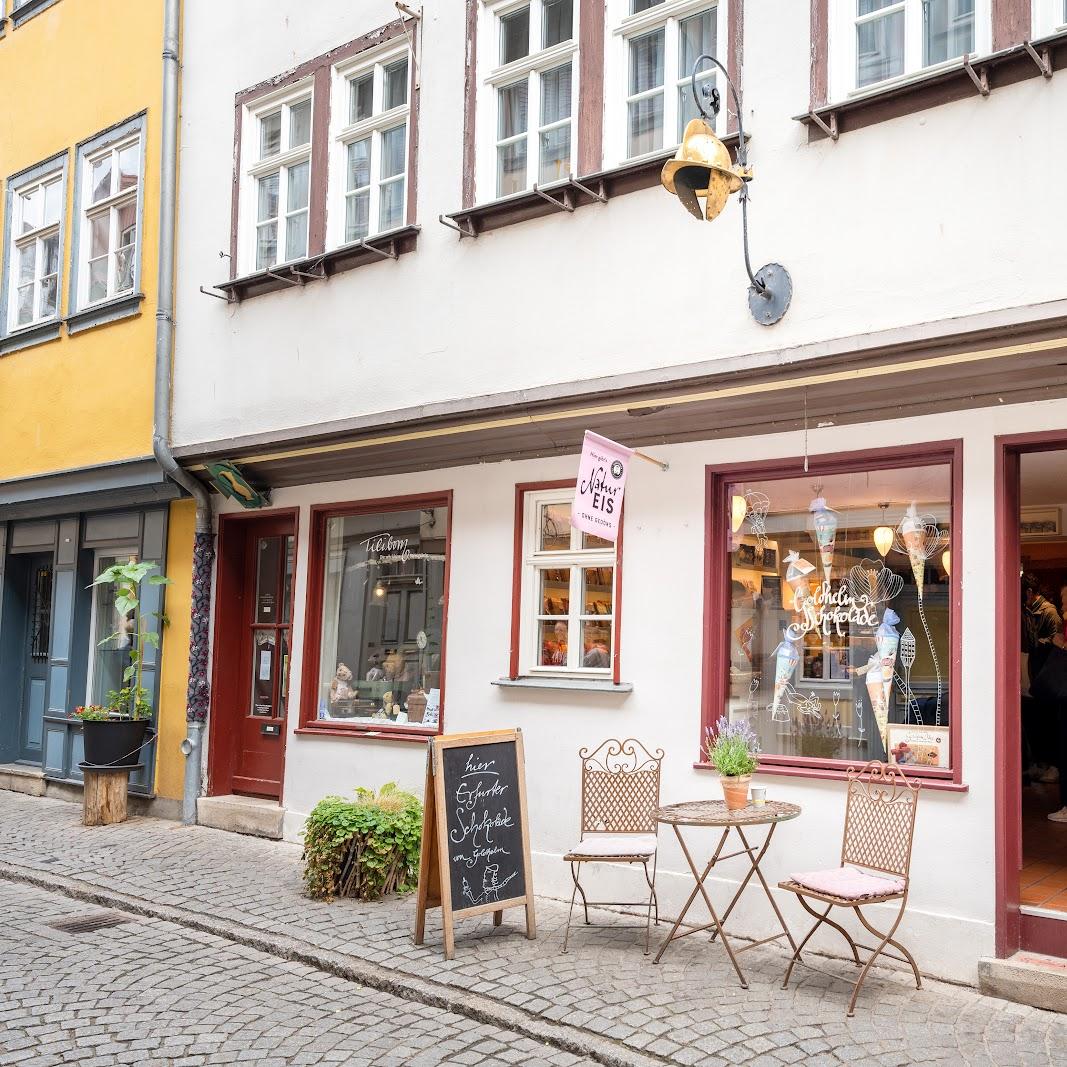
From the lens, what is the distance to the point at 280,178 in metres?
10.4

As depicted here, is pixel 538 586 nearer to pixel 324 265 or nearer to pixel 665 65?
pixel 324 265

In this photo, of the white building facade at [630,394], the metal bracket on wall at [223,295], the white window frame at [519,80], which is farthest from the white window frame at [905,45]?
the metal bracket on wall at [223,295]

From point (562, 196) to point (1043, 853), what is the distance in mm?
5299

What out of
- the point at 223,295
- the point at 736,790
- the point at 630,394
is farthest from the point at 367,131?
the point at 736,790

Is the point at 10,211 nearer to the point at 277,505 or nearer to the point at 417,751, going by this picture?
the point at 277,505

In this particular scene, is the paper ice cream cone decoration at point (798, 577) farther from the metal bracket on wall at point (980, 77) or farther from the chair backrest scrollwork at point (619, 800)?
the metal bracket on wall at point (980, 77)

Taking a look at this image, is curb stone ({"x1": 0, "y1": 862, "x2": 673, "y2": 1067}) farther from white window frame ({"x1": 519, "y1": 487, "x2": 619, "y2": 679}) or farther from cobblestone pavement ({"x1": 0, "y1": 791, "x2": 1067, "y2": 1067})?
white window frame ({"x1": 519, "y1": 487, "x2": 619, "y2": 679})

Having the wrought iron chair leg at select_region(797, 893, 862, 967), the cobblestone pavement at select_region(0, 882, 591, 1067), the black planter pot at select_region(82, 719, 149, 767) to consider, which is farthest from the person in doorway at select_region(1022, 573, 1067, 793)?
the black planter pot at select_region(82, 719, 149, 767)

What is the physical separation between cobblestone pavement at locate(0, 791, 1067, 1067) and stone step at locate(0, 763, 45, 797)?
4.06m

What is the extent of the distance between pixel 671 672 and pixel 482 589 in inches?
70.3

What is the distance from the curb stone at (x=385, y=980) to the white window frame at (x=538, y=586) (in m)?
2.49

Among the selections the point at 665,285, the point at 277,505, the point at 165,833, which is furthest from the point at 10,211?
the point at 665,285

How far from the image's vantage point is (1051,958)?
5.92 m

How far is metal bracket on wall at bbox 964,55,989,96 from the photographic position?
5918mm
